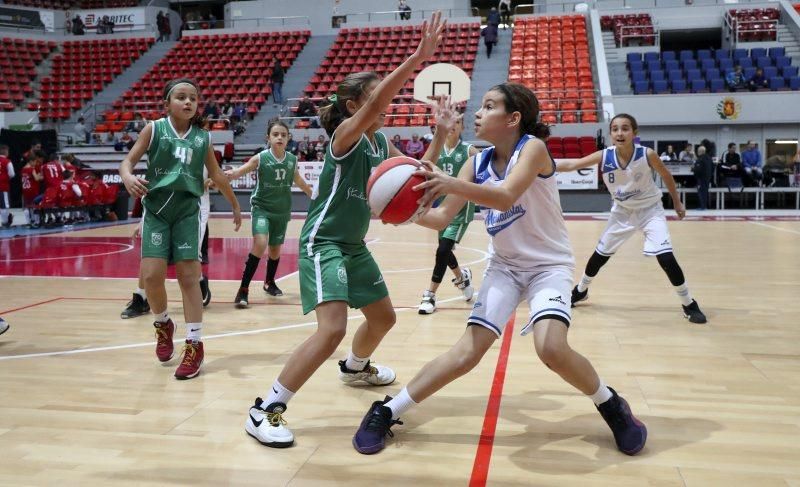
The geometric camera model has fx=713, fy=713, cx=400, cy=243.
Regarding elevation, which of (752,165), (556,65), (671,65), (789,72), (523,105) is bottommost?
(752,165)

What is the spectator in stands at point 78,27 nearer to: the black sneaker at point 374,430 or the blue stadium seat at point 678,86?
the blue stadium seat at point 678,86

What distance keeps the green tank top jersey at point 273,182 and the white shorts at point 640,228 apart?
2.72 metres

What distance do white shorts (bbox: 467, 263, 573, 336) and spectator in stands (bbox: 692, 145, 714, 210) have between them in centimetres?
1427

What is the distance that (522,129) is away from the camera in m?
2.97

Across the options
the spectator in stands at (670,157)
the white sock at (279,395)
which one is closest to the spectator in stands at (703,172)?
the spectator in stands at (670,157)

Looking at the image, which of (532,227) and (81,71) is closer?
(532,227)

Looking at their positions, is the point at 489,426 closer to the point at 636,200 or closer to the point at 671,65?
the point at 636,200

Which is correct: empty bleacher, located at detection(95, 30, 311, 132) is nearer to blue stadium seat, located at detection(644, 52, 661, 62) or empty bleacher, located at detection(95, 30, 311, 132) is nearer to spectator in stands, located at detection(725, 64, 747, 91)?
blue stadium seat, located at detection(644, 52, 661, 62)

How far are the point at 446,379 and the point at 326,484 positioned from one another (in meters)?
0.63

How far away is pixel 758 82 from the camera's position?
752 inches

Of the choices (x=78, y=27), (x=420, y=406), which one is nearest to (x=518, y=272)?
(x=420, y=406)

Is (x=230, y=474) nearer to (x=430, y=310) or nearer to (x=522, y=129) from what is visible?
(x=522, y=129)

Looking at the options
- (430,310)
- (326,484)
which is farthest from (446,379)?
(430,310)

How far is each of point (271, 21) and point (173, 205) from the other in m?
25.9
